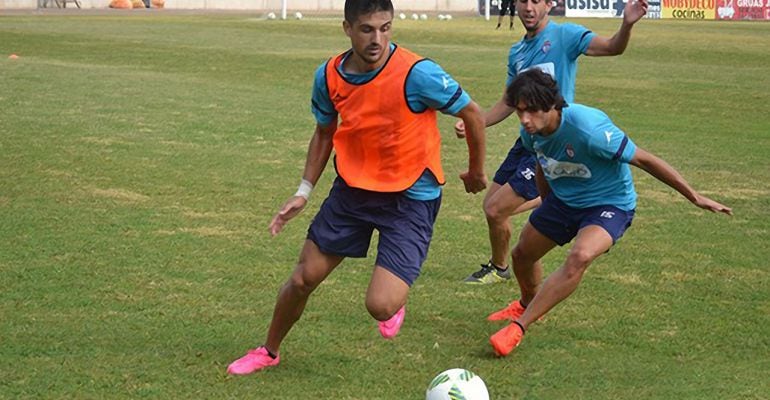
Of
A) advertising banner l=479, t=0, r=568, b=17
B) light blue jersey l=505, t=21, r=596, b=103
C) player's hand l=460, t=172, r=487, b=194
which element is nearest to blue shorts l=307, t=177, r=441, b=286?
player's hand l=460, t=172, r=487, b=194

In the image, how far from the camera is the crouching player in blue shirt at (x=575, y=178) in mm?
6578

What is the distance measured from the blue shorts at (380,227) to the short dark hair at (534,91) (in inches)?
27.8

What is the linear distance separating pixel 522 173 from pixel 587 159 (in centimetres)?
158

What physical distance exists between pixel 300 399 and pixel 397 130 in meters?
1.38

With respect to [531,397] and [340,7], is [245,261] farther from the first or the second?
[340,7]

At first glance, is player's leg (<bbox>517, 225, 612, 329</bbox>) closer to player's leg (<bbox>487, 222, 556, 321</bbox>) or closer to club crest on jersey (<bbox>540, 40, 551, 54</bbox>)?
player's leg (<bbox>487, 222, 556, 321</bbox>)

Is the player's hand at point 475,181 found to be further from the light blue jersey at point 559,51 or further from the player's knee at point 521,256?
the light blue jersey at point 559,51

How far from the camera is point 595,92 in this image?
69.7ft

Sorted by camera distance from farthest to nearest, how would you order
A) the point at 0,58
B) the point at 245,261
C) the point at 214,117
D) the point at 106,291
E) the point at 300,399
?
the point at 0,58
the point at 214,117
the point at 245,261
the point at 106,291
the point at 300,399

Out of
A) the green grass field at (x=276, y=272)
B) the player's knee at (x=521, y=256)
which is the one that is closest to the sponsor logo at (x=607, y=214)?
the player's knee at (x=521, y=256)

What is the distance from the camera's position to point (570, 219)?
7.07 m

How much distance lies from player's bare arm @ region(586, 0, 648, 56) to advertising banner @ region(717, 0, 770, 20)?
157ft

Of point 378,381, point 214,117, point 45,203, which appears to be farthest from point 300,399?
point 214,117

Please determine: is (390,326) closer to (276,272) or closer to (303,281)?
(303,281)
